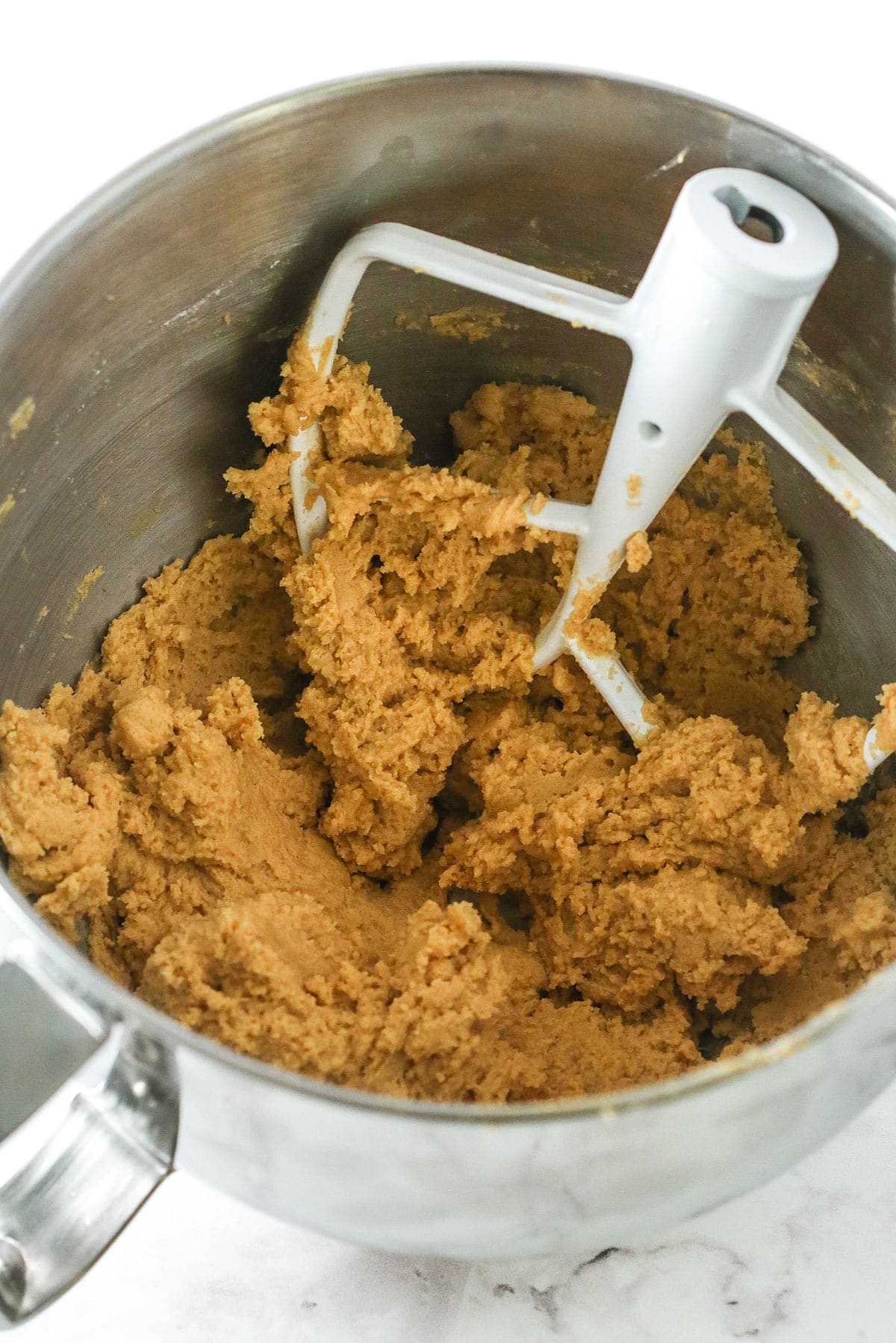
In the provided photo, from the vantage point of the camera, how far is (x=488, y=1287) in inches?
35.1

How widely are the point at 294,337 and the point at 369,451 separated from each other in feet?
0.36

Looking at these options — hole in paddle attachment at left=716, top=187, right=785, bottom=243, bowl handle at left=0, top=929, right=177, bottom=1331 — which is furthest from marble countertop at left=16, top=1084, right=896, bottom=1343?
hole in paddle attachment at left=716, top=187, right=785, bottom=243

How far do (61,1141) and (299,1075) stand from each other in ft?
0.42

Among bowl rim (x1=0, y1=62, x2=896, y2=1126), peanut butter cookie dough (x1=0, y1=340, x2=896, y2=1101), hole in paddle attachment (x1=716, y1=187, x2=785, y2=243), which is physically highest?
hole in paddle attachment (x1=716, y1=187, x2=785, y2=243)

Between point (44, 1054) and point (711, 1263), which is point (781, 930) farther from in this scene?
point (44, 1054)

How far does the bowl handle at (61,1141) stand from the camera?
63cm

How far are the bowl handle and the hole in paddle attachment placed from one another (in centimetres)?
64

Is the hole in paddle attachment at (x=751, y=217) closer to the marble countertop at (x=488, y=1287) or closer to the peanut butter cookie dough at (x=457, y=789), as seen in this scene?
the peanut butter cookie dough at (x=457, y=789)

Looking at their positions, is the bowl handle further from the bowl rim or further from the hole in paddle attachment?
the hole in paddle attachment

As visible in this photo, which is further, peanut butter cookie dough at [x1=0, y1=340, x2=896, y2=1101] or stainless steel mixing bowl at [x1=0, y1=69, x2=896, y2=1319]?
peanut butter cookie dough at [x1=0, y1=340, x2=896, y2=1101]

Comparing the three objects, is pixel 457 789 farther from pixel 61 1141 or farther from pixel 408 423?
pixel 61 1141

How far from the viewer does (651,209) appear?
3.03 ft

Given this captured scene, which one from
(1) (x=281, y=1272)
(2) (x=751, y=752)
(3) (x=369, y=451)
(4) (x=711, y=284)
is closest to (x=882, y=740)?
(2) (x=751, y=752)

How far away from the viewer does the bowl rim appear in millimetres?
548
